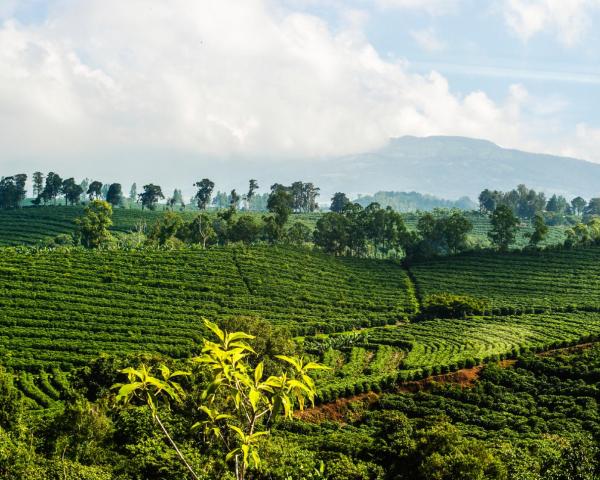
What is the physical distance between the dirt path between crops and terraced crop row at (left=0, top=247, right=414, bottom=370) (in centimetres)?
1772

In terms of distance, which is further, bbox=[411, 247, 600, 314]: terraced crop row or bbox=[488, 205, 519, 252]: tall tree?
bbox=[488, 205, 519, 252]: tall tree

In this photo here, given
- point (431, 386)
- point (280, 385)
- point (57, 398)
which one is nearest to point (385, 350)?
point (431, 386)

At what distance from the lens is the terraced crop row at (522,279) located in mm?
78438

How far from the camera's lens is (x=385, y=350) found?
5975 centimetres

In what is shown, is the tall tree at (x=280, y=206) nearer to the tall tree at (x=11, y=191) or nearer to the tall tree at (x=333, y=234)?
the tall tree at (x=333, y=234)

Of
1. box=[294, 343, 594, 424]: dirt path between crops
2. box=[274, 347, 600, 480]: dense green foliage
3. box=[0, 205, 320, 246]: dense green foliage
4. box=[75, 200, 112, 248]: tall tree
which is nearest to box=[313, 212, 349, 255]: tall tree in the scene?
box=[75, 200, 112, 248]: tall tree

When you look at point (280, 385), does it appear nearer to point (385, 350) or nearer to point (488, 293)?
point (385, 350)

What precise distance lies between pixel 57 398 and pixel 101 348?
10.5 m

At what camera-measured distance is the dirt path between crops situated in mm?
42500

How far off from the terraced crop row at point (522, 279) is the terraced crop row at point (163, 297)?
255 inches

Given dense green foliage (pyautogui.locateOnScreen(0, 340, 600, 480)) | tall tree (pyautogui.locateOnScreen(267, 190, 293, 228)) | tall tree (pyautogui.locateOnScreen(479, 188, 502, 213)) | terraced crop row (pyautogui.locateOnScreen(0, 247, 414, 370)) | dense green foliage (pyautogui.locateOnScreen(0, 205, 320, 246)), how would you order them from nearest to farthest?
dense green foliage (pyautogui.locateOnScreen(0, 340, 600, 480))
terraced crop row (pyautogui.locateOnScreen(0, 247, 414, 370))
tall tree (pyautogui.locateOnScreen(267, 190, 293, 228))
dense green foliage (pyautogui.locateOnScreen(0, 205, 320, 246))
tall tree (pyautogui.locateOnScreen(479, 188, 502, 213))

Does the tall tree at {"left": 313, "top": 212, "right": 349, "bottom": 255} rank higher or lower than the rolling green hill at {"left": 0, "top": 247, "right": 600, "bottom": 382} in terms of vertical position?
higher

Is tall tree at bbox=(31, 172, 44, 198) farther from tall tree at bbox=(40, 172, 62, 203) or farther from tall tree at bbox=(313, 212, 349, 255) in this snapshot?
tall tree at bbox=(313, 212, 349, 255)

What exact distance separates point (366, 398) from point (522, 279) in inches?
2012
